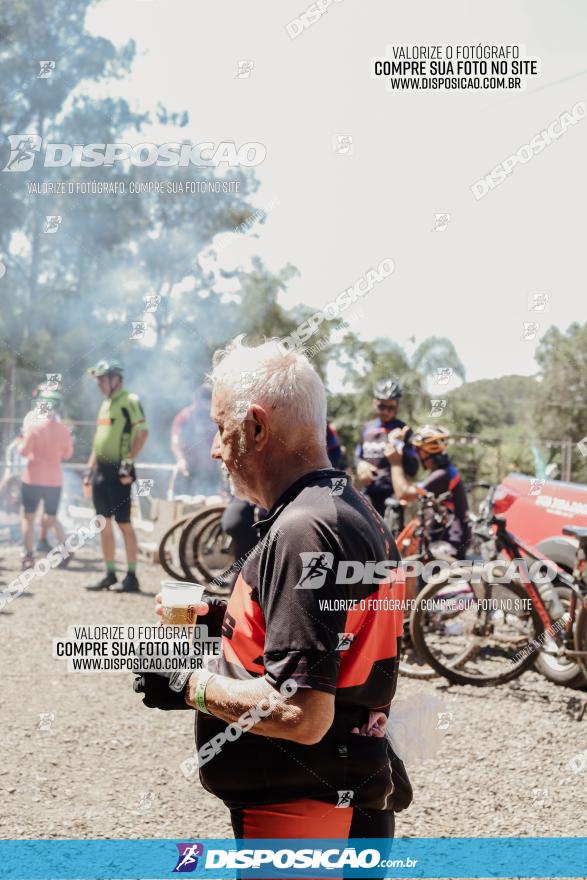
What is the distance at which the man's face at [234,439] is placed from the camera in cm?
172

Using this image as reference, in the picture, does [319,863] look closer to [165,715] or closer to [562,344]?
[165,715]

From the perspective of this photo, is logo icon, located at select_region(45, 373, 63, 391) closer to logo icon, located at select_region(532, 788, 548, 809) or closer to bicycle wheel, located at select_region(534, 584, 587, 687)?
bicycle wheel, located at select_region(534, 584, 587, 687)

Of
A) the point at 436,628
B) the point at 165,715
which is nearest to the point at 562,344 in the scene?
the point at 436,628

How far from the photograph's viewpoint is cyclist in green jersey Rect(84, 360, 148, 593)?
7.82 metres

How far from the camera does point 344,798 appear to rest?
1.67 metres

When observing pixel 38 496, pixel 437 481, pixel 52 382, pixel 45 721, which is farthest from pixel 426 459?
pixel 38 496

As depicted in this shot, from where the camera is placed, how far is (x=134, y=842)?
3205 millimetres

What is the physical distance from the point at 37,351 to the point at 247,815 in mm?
22672

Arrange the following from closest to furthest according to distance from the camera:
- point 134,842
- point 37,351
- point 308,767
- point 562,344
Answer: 1. point 308,767
2. point 134,842
3. point 37,351
4. point 562,344

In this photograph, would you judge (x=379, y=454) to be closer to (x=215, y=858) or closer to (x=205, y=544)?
(x=205, y=544)

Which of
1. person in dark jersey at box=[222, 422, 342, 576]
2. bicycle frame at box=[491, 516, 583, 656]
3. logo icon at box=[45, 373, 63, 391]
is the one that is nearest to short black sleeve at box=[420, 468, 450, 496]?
bicycle frame at box=[491, 516, 583, 656]

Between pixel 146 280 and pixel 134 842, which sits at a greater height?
pixel 146 280

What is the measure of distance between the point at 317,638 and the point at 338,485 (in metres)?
0.33

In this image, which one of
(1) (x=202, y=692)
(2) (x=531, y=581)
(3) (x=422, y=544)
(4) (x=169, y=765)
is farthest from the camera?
(3) (x=422, y=544)
